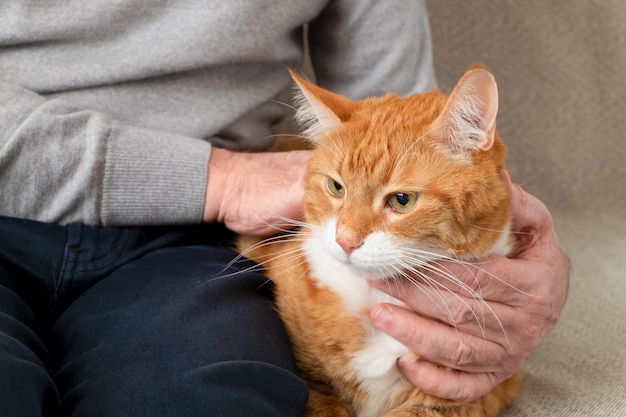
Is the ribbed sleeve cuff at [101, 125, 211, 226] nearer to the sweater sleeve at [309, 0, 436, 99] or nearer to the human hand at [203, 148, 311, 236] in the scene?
the human hand at [203, 148, 311, 236]

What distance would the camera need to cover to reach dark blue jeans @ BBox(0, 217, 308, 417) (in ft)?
3.12

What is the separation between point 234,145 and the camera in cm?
150

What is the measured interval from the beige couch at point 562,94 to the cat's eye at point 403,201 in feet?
3.31

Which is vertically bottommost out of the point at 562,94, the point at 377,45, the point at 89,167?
the point at 562,94

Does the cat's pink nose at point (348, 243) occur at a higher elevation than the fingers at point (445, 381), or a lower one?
higher

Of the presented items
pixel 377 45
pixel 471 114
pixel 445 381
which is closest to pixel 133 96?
pixel 377 45

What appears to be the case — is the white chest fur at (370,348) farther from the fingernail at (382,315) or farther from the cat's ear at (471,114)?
the cat's ear at (471,114)

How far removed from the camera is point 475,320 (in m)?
1.13

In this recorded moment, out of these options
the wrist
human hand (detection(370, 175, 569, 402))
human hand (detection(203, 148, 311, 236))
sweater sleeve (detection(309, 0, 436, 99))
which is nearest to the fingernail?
human hand (detection(370, 175, 569, 402))

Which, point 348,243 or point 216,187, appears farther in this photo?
point 216,187

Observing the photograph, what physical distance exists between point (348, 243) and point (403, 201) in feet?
0.36

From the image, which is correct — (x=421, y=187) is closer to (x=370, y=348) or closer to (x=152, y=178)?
(x=370, y=348)

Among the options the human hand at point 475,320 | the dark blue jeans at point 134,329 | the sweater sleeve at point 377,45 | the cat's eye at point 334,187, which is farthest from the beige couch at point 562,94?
the dark blue jeans at point 134,329

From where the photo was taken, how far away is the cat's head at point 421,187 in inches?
41.5
